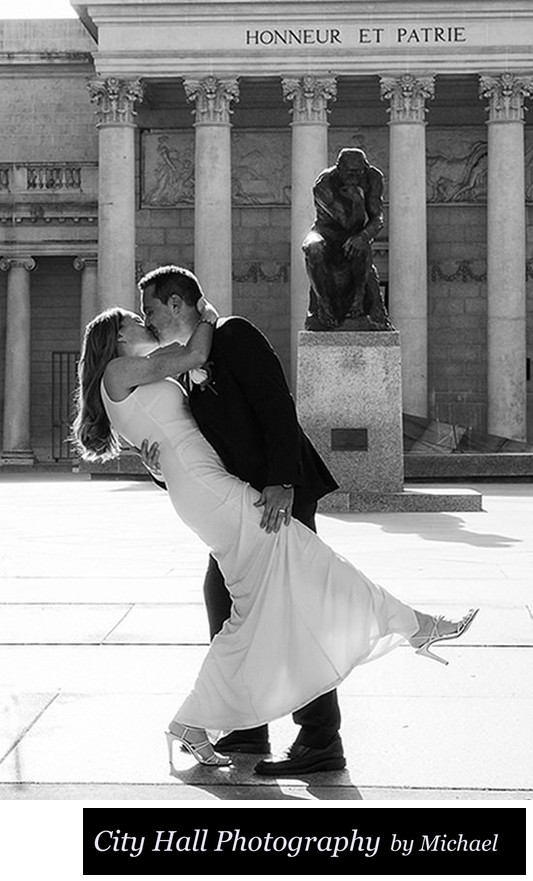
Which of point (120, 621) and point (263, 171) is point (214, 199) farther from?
point (120, 621)

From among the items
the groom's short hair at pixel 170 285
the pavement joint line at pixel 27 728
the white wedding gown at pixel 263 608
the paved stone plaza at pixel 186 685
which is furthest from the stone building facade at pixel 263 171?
the white wedding gown at pixel 263 608

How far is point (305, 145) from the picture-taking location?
42.7 meters

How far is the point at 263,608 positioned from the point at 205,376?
1.08m

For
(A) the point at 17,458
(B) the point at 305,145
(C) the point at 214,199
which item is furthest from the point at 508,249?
(A) the point at 17,458

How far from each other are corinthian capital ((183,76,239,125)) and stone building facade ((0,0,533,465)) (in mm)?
63

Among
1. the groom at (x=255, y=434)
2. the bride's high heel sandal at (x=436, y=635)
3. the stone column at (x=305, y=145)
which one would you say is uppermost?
the stone column at (x=305, y=145)

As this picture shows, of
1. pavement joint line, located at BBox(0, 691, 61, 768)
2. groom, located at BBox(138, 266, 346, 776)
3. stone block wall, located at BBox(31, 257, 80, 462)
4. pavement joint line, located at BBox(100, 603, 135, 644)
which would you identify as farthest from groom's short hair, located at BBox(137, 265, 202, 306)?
stone block wall, located at BBox(31, 257, 80, 462)

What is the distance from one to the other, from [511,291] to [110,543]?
2814cm

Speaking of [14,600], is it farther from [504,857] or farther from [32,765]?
[504,857]

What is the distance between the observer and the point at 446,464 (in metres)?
32.5

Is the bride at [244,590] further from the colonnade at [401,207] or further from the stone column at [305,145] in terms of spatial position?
the stone column at [305,145]

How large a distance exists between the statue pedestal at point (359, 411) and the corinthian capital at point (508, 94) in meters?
22.5

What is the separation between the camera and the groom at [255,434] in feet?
22.0

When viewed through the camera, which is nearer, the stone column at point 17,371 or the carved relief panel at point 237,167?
the stone column at point 17,371
